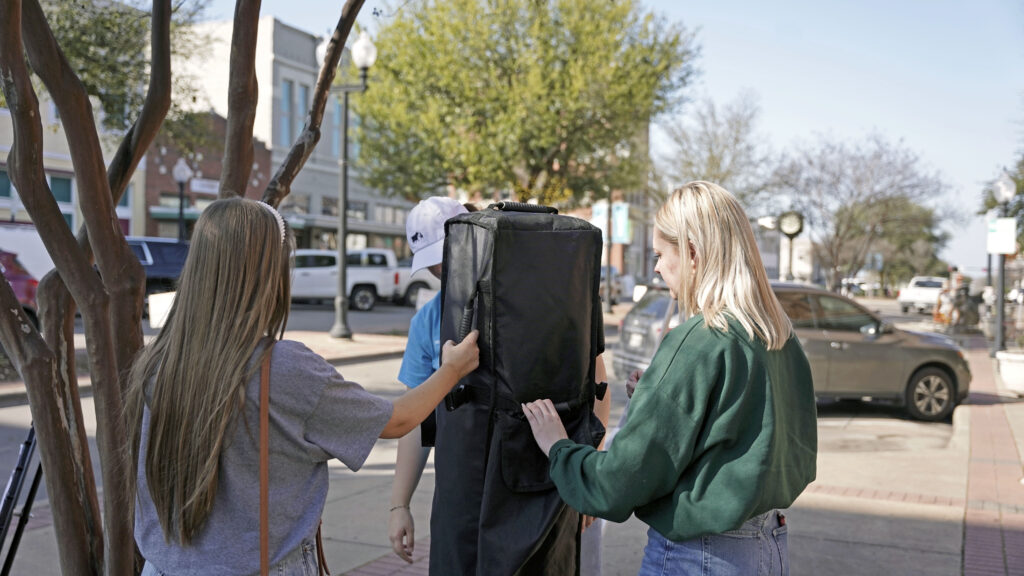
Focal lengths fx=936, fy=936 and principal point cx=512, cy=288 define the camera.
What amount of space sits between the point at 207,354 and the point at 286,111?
40.8 m

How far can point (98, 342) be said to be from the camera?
3164mm

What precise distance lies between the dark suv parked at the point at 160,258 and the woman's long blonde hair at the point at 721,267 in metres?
20.0

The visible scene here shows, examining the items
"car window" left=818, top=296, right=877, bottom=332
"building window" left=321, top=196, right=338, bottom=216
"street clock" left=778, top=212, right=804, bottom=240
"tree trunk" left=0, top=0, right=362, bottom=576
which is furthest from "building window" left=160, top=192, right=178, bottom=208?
"tree trunk" left=0, top=0, right=362, bottom=576

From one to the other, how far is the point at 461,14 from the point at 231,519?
23.7 metres

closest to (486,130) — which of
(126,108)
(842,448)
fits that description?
(126,108)

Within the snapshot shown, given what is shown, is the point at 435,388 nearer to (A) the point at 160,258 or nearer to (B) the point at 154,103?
(B) the point at 154,103

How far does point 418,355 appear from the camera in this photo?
9.39 ft

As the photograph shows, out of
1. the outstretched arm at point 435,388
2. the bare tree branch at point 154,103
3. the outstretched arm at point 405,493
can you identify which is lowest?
the outstretched arm at point 405,493

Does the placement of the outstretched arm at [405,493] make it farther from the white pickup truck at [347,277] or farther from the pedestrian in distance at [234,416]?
the white pickup truck at [347,277]

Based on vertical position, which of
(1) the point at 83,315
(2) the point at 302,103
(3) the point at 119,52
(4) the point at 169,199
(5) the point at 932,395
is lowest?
(5) the point at 932,395

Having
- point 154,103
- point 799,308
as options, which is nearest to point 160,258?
point 799,308

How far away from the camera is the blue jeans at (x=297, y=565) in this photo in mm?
1982

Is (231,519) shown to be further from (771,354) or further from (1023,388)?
(1023,388)

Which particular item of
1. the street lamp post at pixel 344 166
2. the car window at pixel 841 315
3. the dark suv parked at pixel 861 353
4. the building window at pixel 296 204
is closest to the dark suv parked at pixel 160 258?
the street lamp post at pixel 344 166
